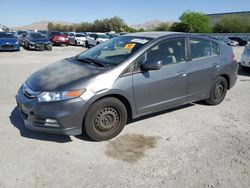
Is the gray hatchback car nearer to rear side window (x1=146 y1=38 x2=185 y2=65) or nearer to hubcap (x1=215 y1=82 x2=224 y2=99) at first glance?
rear side window (x1=146 y1=38 x2=185 y2=65)

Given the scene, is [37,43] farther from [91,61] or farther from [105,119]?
[105,119]

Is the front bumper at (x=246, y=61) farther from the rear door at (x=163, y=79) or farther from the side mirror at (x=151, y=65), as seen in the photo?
the side mirror at (x=151, y=65)

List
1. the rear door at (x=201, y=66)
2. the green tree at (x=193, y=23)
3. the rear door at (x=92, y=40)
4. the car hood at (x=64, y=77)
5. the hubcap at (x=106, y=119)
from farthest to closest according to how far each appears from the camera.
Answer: the green tree at (x=193, y=23) → the rear door at (x=92, y=40) → the rear door at (x=201, y=66) → the hubcap at (x=106, y=119) → the car hood at (x=64, y=77)

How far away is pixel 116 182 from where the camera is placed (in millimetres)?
3146

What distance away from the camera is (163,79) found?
463 cm

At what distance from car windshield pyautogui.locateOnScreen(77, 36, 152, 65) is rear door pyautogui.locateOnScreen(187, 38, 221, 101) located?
106cm

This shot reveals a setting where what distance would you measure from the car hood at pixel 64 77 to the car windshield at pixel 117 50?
332mm

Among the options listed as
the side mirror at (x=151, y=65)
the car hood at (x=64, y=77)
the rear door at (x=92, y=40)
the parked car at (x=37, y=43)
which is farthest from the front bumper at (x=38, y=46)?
the side mirror at (x=151, y=65)

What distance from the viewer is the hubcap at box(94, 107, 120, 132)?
4117 millimetres

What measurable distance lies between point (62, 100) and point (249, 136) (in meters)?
2.99

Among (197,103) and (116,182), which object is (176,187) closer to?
(116,182)

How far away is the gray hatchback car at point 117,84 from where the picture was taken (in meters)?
3.87

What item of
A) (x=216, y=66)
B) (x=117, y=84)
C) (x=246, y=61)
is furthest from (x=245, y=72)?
(x=117, y=84)

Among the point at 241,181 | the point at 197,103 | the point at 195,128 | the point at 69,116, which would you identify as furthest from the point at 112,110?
the point at 197,103
